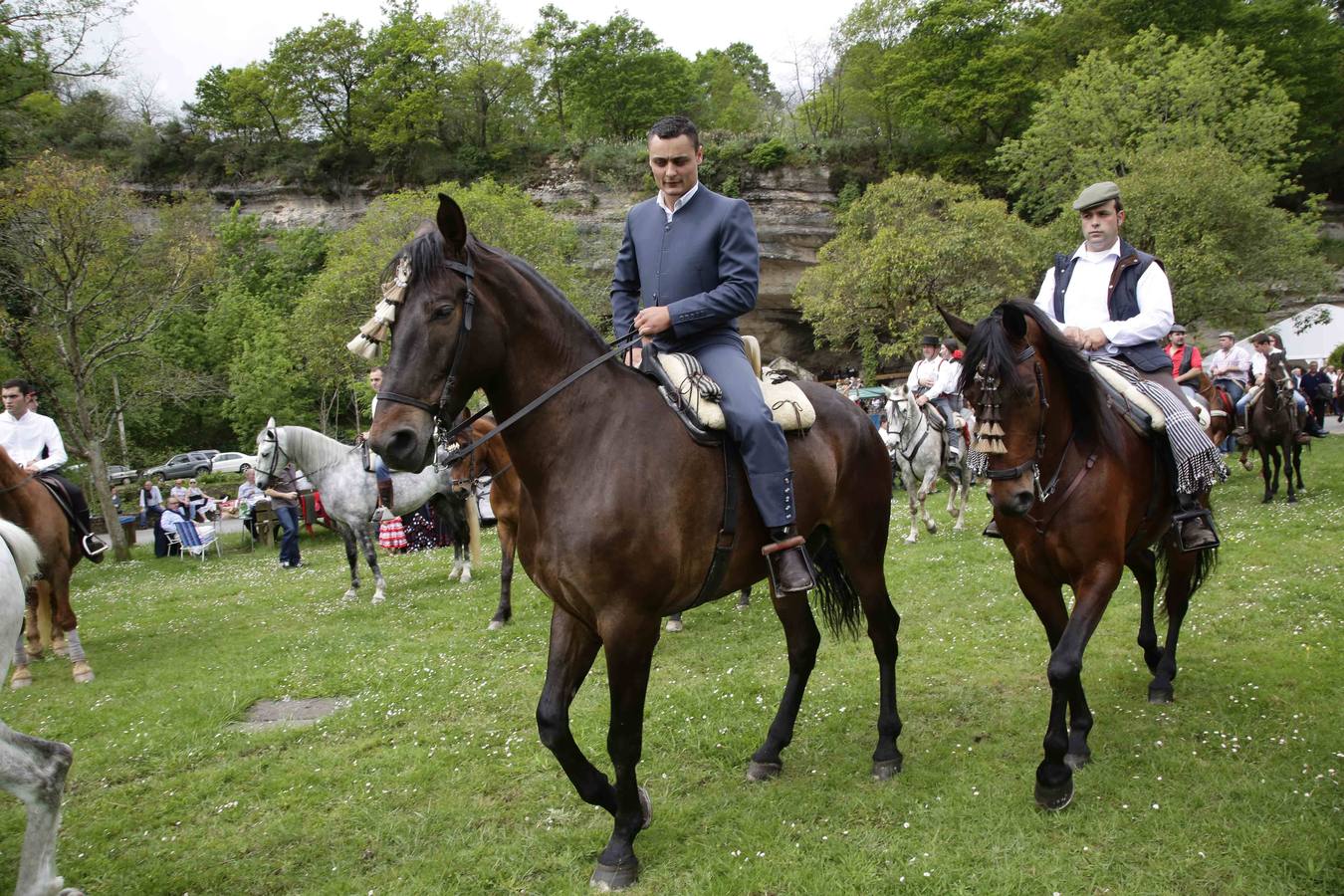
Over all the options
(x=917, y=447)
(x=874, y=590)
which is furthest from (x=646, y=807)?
(x=917, y=447)

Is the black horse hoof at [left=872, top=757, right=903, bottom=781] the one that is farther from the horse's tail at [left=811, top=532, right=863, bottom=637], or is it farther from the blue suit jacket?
the blue suit jacket

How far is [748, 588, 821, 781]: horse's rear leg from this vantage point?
195 inches

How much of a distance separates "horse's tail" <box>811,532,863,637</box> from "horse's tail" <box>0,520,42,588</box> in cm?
461

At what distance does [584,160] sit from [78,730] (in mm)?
49005

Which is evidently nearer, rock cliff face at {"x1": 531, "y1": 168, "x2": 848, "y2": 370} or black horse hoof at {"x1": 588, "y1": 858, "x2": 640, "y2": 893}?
black horse hoof at {"x1": 588, "y1": 858, "x2": 640, "y2": 893}

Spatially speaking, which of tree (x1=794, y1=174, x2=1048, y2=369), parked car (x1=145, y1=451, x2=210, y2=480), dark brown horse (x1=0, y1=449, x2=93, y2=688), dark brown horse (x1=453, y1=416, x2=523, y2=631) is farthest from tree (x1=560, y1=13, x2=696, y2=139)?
dark brown horse (x1=0, y1=449, x2=93, y2=688)

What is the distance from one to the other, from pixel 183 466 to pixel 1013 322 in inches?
1777

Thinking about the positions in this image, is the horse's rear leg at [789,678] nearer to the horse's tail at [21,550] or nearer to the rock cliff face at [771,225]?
the horse's tail at [21,550]

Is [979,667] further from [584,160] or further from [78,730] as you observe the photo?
[584,160]

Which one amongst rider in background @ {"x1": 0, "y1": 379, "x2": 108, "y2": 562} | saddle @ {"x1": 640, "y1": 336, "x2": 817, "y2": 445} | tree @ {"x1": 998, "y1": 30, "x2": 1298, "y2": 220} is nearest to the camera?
saddle @ {"x1": 640, "y1": 336, "x2": 817, "y2": 445}

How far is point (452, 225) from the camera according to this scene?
11.1ft

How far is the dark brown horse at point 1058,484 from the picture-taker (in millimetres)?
4191

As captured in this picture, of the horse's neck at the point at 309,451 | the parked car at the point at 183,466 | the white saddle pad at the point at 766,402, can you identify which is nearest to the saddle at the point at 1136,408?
the white saddle pad at the point at 766,402

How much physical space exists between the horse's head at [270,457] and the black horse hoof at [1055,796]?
12202 millimetres
